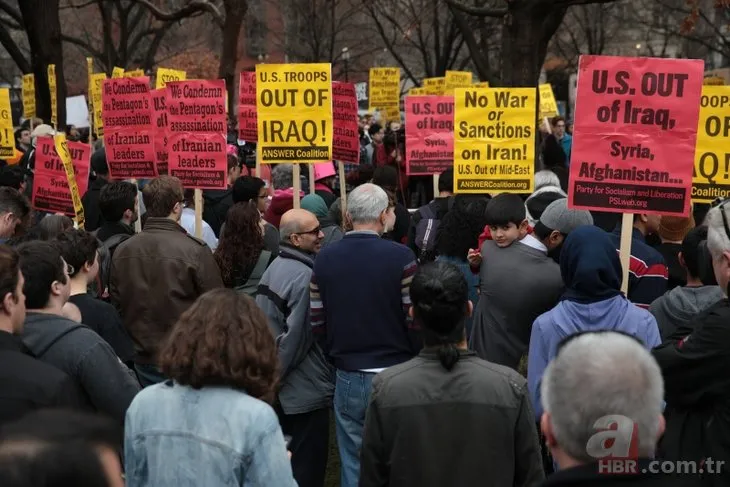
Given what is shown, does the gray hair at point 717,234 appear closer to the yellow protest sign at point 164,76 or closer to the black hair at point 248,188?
the black hair at point 248,188

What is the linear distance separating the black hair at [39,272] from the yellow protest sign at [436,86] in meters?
15.5

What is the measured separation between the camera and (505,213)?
633cm

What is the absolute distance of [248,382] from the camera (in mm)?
3436

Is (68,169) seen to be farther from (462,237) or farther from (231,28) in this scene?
(231,28)

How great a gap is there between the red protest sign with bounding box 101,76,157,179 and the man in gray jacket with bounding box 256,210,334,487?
154 inches

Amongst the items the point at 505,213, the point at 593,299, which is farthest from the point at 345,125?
the point at 593,299

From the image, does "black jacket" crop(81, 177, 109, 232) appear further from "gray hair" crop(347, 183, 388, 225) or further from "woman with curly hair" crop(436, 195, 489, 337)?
"gray hair" crop(347, 183, 388, 225)

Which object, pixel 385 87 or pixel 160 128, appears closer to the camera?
pixel 160 128

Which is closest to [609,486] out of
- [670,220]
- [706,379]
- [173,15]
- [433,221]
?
[706,379]

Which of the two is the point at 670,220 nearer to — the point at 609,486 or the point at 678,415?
the point at 678,415

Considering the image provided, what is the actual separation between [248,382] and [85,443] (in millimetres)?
1268

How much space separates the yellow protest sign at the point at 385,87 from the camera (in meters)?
22.3

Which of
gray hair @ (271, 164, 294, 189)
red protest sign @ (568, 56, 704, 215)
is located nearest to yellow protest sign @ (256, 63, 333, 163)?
gray hair @ (271, 164, 294, 189)

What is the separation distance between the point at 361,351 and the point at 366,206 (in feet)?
2.61
